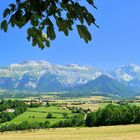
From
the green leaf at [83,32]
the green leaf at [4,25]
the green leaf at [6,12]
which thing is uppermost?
the green leaf at [6,12]

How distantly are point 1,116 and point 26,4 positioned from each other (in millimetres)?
157013

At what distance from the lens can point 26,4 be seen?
21.2ft

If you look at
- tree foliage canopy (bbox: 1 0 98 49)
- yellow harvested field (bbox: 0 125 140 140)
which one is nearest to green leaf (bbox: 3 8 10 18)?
tree foliage canopy (bbox: 1 0 98 49)

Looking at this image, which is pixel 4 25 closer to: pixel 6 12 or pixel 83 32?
pixel 6 12

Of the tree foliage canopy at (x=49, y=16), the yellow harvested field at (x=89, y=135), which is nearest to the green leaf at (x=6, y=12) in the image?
the tree foliage canopy at (x=49, y=16)

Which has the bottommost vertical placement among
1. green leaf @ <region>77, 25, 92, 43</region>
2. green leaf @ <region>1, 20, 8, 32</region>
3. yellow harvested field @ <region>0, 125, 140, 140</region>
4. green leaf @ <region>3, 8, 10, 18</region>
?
yellow harvested field @ <region>0, 125, 140, 140</region>

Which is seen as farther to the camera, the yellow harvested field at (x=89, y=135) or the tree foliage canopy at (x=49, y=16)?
the yellow harvested field at (x=89, y=135)

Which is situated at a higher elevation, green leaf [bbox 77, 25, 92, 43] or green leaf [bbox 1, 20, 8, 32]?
green leaf [bbox 1, 20, 8, 32]

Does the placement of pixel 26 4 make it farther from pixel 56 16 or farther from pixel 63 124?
pixel 63 124

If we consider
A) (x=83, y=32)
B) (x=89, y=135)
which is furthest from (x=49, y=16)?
(x=89, y=135)

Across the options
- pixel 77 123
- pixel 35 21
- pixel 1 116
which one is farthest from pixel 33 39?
pixel 1 116

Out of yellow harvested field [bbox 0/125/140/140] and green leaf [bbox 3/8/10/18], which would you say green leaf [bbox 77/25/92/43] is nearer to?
green leaf [bbox 3/8/10/18]

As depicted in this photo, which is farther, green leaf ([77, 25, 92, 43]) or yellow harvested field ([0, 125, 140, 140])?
yellow harvested field ([0, 125, 140, 140])

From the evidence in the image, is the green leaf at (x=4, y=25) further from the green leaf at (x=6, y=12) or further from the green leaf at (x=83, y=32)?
the green leaf at (x=83, y=32)
